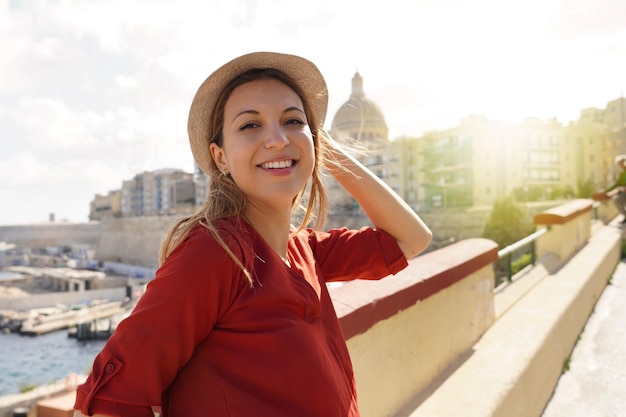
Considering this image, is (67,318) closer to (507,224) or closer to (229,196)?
(507,224)

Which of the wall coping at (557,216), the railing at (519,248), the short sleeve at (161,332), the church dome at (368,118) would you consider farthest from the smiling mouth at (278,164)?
the church dome at (368,118)

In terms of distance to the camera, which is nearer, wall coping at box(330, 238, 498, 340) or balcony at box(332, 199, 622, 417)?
wall coping at box(330, 238, 498, 340)

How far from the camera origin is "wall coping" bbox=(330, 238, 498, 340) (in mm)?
1818

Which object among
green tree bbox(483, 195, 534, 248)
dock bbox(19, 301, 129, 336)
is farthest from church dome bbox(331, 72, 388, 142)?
dock bbox(19, 301, 129, 336)

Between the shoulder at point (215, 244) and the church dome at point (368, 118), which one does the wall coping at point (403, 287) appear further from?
the church dome at point (368, 118)

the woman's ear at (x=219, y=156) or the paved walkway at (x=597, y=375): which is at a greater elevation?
the woman's ear at (x=219, y=156)

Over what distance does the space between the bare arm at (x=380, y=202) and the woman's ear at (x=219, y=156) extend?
0.45 m

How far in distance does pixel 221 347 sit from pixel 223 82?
640 millimetres

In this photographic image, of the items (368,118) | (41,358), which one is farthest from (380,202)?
(368,118)

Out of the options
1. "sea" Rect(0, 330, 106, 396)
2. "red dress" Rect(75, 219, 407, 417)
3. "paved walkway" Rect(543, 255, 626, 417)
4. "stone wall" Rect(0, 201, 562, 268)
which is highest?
"red dress" Rect(75, 219, 407, 417)

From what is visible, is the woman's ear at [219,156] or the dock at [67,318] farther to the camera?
the dock at [67,318]

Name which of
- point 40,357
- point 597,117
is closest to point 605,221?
point 40,357

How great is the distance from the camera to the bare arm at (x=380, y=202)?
1.62 metres

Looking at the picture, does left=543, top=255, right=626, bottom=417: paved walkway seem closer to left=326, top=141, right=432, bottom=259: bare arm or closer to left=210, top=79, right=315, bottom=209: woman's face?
left=326, top=141, right=432, bottom=259: bare arm
